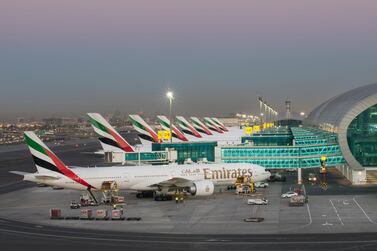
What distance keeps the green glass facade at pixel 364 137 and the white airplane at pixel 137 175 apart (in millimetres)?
19618

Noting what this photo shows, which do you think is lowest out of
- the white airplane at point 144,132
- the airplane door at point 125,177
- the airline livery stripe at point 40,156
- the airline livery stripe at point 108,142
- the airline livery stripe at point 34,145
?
the airplane door at point 125,177

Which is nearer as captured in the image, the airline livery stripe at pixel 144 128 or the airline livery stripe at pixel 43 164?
the airline livery stripe at pixel 43 164

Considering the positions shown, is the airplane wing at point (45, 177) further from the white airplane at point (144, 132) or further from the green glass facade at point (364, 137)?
the white airplane at point (144, 132)

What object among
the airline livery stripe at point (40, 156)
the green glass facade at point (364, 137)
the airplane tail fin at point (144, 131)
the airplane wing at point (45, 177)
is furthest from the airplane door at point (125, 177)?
the airplane tail fin at point (144, 131)

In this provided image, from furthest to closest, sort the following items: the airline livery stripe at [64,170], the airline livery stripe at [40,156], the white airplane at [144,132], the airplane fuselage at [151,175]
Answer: the white airplane at [144,132], the airplane fuselage at [151,175], the airline livery stripe at [64,170], the airline livery stripe at [40,156]

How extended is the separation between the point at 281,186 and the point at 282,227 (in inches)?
1376

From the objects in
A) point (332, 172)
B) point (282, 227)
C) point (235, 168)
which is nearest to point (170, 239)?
point (282, 227)

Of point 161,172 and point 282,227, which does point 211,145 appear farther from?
point 282,227

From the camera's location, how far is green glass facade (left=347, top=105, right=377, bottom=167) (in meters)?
90.5

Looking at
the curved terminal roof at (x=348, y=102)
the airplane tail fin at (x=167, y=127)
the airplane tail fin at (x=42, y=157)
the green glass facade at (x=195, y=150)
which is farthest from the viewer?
the airplane tail fin at (x=167, y=127)

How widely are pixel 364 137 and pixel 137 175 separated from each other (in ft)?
137

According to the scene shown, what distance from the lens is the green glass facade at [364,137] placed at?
9050cm

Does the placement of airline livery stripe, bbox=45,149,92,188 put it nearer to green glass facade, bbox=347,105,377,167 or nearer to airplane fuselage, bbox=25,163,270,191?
airplane fuselage, bbox=25,163,270,191

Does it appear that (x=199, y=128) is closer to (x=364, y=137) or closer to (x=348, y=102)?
(x=348, y=102)
